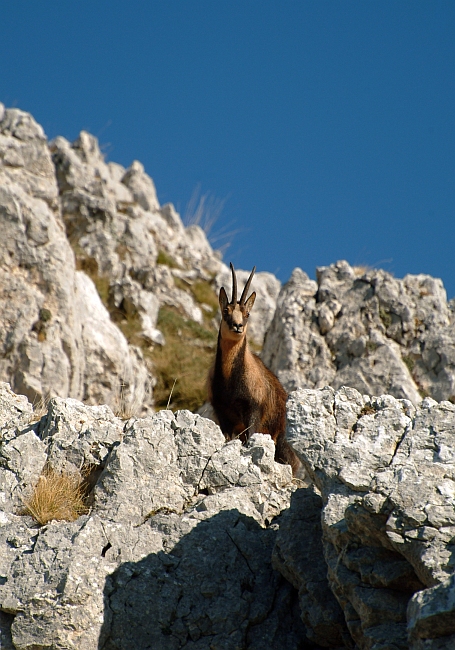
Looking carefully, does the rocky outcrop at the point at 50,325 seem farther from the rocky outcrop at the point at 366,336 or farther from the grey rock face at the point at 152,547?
the grey rock face at the point at 152,547

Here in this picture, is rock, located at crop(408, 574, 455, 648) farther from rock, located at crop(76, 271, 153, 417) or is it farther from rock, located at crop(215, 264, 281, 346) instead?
rock, located at crop(215, 264, 281, 346)

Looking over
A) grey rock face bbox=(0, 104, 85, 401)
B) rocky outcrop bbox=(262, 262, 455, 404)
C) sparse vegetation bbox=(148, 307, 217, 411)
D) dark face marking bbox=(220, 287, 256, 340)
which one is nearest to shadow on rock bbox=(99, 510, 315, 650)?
dark face marking bbox=(220, 287, 256, 340)

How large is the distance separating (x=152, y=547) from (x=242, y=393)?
465 cm

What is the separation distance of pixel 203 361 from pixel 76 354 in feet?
16.7

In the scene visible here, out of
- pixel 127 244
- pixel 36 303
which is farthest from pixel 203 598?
pixel 127 244

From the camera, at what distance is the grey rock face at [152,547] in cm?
557

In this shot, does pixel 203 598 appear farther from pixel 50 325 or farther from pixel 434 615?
pixel 50 325

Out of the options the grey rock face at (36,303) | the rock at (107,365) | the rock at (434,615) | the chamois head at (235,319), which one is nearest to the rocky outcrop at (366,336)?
the rock at (107,365)

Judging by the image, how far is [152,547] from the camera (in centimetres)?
619

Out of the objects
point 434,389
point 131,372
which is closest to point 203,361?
point 131,372

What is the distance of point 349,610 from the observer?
5.18 m

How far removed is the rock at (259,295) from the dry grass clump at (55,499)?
50.0 feet

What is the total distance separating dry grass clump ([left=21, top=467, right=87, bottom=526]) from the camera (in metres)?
6.39

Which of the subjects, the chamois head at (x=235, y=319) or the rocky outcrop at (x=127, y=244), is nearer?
the chamois head at (x=235, y=319)
